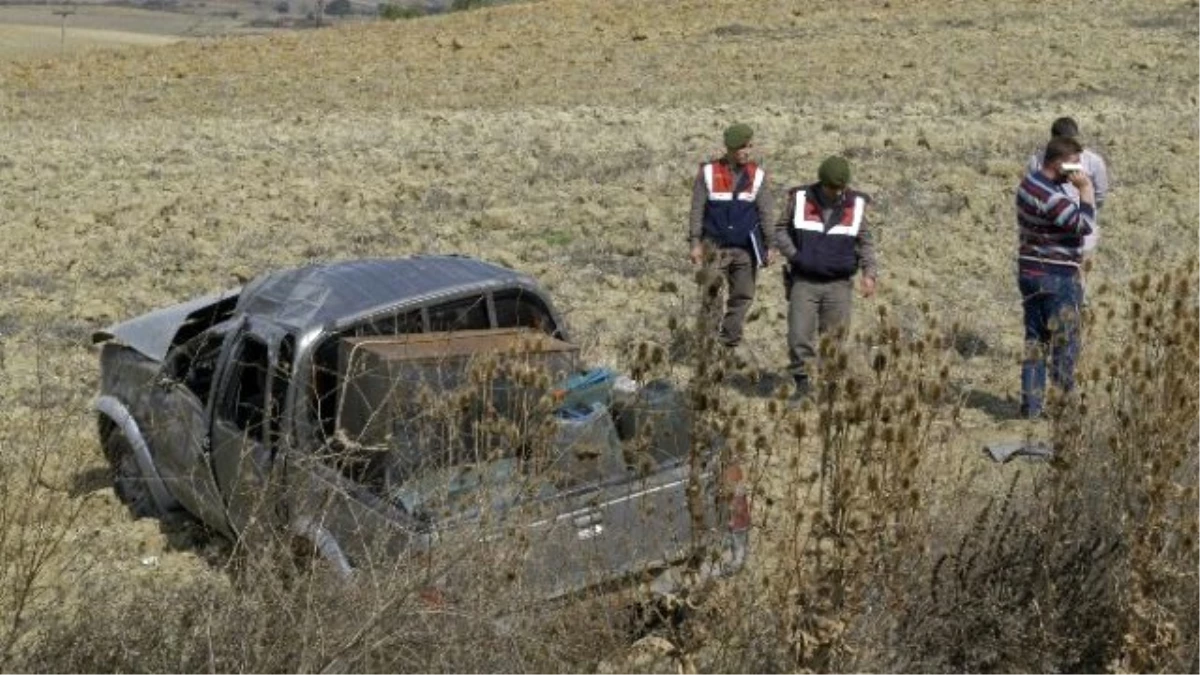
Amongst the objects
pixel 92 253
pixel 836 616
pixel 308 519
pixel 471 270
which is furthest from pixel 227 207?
pixel 836 616

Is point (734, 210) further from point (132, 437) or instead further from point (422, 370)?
point (422, 370)

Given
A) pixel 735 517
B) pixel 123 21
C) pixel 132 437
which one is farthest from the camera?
pixel 123 21

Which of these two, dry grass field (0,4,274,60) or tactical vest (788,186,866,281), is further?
dry grass field (0,4,274,60)

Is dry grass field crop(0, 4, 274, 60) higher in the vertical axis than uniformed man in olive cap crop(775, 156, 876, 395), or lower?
lower

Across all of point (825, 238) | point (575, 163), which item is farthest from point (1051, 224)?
point (575, 163)

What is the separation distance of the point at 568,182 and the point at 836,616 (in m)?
12.8

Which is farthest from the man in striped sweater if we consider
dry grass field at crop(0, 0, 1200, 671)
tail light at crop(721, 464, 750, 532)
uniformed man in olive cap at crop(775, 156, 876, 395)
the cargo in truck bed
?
tail light at crop(721, 464, 750, 532)

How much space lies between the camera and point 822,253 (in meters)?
9.49

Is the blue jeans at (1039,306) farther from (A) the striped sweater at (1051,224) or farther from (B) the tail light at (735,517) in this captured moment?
(B) the tail light at (735,517)

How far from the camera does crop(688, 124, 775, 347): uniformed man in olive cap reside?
33.0ft

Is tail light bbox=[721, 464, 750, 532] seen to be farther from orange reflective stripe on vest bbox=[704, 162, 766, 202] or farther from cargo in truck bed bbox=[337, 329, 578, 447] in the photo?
orange reflective stripe on vest bbox=[704, 162, 766, 202]

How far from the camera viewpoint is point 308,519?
5.59 metres

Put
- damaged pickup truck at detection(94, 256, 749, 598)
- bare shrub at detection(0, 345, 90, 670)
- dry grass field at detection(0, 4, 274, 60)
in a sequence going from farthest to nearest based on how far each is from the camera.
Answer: dry grass field at detection(0, 4, 274, 60) < damaged pickup truck at detection(94, 256, 749, 598) < bare shrub at detection(0, 345, 90, 670)

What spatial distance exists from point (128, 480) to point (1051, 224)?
190 inches
